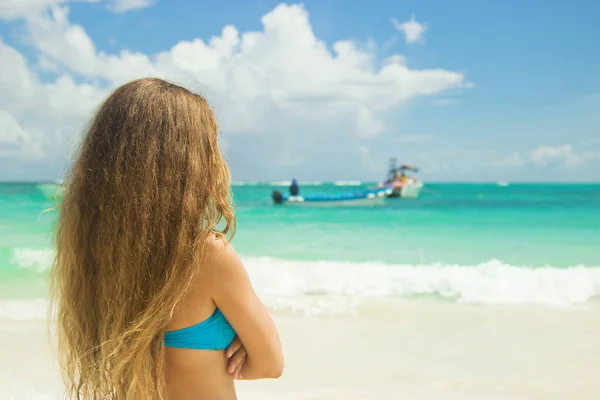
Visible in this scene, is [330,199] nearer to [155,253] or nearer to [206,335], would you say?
[206,335]

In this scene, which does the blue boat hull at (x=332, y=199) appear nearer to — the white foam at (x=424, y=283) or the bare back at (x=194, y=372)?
the white foam at (x=424, y=283)

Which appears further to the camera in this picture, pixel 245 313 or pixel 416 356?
pixel 416 356

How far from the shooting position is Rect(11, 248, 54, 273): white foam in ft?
33.5

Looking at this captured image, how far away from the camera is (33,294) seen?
792 cm

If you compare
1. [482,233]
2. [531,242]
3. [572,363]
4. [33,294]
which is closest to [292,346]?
[572,363]

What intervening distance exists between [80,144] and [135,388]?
742 millimetres

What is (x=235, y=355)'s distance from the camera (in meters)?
1.64

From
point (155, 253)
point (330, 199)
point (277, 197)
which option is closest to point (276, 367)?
point (155, 253)

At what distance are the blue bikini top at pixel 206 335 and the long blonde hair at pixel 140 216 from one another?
5cm

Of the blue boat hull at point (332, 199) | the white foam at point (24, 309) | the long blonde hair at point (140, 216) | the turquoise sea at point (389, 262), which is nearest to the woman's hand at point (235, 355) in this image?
the long blonde hair at point (140, 216)

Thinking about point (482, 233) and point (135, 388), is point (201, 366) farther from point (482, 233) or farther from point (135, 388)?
point (482, 233)

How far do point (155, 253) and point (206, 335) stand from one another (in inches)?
11.7

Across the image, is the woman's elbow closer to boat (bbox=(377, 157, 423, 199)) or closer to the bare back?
the bare back

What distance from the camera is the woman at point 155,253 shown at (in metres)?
1.48
